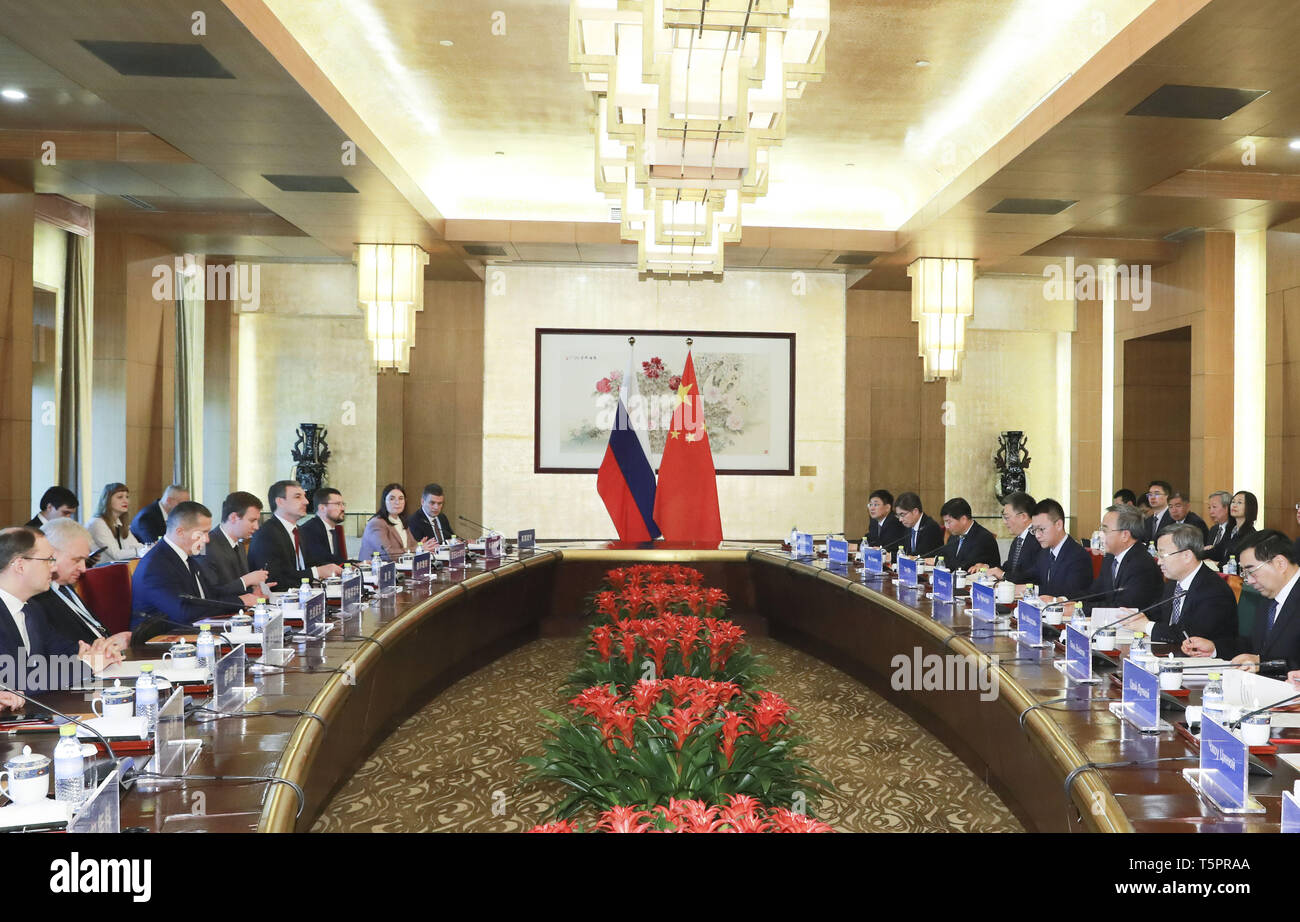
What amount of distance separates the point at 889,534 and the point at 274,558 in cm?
434

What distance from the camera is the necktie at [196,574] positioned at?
171 inches

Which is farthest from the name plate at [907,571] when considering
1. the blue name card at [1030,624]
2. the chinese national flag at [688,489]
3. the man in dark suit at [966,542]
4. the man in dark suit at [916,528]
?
the chinese national flag at [688,489]

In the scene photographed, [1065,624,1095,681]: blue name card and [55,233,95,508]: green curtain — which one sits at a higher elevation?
[55,233,95,508]: green curtain

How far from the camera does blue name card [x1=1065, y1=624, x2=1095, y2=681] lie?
321 centimetres

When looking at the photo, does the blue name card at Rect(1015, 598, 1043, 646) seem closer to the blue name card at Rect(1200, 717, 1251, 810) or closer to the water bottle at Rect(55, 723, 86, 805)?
the blue name card at Rect(1200, 717, 1251, 810)

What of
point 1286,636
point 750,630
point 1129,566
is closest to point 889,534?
point 750,630

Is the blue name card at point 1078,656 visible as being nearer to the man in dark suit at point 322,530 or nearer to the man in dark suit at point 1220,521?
the man in dark suit at point 322,530

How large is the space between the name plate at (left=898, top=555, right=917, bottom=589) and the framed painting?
4.29m

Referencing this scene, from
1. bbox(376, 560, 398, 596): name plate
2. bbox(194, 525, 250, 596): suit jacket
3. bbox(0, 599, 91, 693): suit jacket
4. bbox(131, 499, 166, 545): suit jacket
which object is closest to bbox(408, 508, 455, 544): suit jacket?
bbox(131, 499, 166, 545): suit jacket

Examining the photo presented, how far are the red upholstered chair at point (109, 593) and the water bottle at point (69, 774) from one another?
2535mm
